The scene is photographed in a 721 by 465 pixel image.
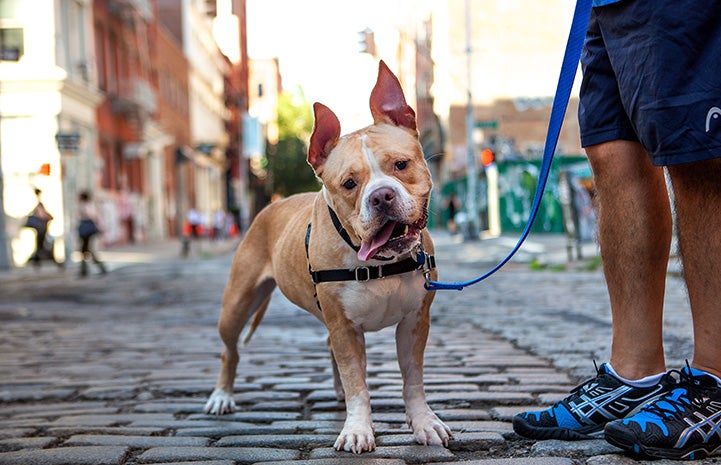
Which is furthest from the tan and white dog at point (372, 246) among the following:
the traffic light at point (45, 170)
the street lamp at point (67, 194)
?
the street lamp at point (67, 194)

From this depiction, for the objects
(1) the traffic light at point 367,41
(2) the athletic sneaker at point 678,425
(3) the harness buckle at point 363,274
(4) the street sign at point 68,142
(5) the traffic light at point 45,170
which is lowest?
(2) the athletic sneaker at point 678,425

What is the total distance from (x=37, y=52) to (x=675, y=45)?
23.5 meters

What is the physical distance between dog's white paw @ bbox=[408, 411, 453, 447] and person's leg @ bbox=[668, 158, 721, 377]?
85cm

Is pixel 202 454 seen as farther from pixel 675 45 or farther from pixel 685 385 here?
pixel 675 45

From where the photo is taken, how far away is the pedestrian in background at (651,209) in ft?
9.22

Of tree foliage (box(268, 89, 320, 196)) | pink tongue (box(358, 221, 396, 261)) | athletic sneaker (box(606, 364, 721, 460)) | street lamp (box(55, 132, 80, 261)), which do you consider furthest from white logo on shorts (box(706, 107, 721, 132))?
tree foliage (box(268, 89, 320, 196))

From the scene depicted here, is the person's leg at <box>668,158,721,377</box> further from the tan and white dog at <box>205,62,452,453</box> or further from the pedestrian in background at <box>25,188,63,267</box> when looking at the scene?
the pedestrian in background at <box>25,188,63,267</box>

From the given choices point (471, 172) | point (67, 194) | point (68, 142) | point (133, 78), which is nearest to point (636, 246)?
point (68, 142)

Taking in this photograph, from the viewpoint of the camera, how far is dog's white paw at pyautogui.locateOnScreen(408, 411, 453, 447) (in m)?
3.21

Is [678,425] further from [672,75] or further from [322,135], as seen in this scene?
[322,135]

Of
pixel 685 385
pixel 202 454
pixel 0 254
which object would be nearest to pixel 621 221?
pixel 685 385

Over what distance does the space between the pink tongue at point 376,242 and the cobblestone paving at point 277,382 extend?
2.15 ft

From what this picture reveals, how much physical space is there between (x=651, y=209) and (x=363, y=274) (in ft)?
3.21

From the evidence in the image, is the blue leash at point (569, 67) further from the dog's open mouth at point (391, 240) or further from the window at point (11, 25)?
the window at point (11, 25)
